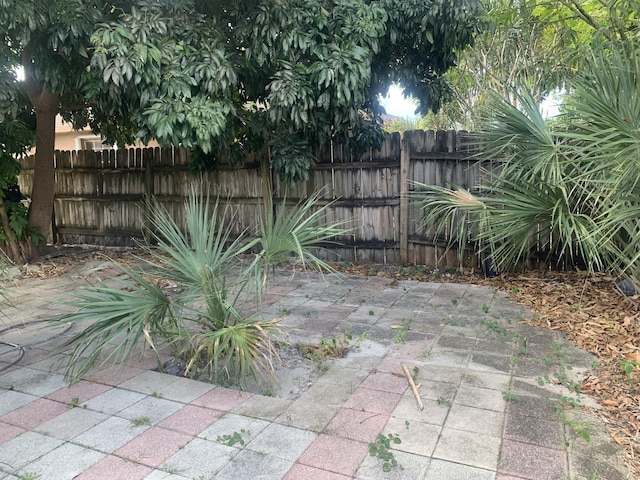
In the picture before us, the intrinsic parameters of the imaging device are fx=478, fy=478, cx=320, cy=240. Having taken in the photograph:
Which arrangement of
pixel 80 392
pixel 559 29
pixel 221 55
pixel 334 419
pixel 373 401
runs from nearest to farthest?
pixel 334 419 < pixel 373 401 < pixel 80 392 < pixel 221 55 < pixel 559 29

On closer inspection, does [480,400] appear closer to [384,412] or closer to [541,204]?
[384,412]

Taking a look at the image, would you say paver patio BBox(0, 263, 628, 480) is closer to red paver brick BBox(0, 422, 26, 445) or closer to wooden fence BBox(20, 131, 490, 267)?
red paver brick BBox(0, 422, 26, 445)

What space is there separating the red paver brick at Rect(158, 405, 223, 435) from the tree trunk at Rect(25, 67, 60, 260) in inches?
234

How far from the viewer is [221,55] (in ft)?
16.4

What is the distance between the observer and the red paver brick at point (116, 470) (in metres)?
2.18

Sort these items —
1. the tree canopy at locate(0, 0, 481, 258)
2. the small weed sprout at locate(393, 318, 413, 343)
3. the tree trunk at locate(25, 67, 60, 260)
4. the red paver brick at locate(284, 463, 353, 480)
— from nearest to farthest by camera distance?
1. the red paver brick at locate(284, 463, 353, 480)
2. the small weed sprout at locate(393, 318, 413, 343)
3. the tree canopy at locate(0, 0, 481, 258)
4. the tree trunk at locate(25, 67, 60, 260)

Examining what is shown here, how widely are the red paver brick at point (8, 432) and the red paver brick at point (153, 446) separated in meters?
0.64

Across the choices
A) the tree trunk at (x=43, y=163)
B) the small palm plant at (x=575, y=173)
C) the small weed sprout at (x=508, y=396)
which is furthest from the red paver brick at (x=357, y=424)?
the tree trunk at (x=43, y=163)

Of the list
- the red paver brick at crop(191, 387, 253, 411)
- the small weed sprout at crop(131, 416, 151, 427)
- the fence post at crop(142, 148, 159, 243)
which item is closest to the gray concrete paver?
the small weed sprout at crop(131, 416, 151, 427)

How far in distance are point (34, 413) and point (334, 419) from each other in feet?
5.72

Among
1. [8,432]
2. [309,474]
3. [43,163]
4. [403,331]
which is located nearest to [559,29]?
[403,331]

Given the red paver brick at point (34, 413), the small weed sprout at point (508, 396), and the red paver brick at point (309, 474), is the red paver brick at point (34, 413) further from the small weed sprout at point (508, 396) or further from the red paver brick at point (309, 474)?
the small weed sprout at point (508, 396)

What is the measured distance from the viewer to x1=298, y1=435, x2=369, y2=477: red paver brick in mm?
2246

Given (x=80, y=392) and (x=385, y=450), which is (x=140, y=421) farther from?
(x=385, y=450)
